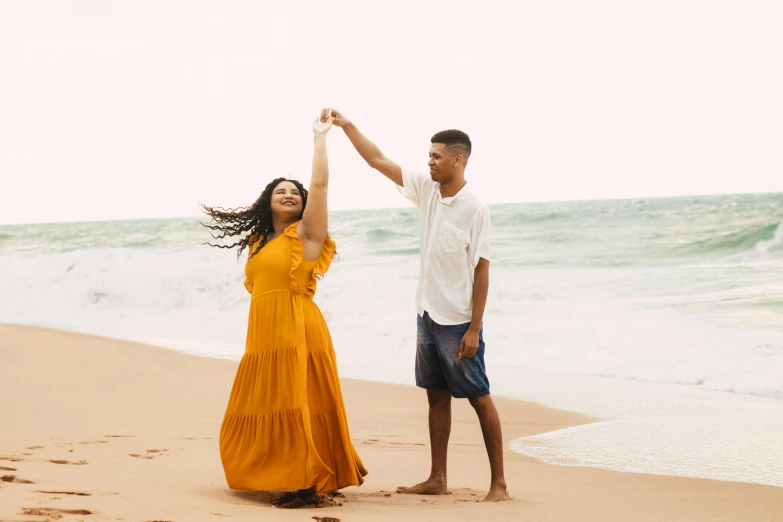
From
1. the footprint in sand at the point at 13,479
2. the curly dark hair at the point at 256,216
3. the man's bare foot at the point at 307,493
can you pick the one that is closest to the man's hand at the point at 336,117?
the curly dark hair at the point at 256,216

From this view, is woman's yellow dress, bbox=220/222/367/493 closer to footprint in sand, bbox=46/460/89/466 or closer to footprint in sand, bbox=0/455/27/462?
Result: footprint in sand, bbox=46/460/89/466

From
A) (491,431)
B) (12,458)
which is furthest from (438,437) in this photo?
(12,458)

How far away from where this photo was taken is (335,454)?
3916 millimetres

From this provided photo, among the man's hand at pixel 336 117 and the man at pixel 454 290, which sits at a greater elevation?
the man's hand at pixel 336 117

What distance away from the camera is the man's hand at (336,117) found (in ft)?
13.5

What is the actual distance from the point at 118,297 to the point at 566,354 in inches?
437

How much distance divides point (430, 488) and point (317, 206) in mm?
1520

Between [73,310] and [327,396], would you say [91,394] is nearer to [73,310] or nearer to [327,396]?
[327,396]

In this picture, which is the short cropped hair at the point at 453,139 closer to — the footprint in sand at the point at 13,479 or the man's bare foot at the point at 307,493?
the man's bare foot at the point at 307,493

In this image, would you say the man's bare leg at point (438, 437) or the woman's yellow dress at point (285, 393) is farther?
the man's bare leg at point (438, 437)

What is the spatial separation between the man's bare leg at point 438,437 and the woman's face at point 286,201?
116cm

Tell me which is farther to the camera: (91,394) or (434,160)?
(91,394)

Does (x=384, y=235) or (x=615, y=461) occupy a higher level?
(x=384, y=235)

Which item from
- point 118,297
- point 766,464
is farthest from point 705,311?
point 118,297
